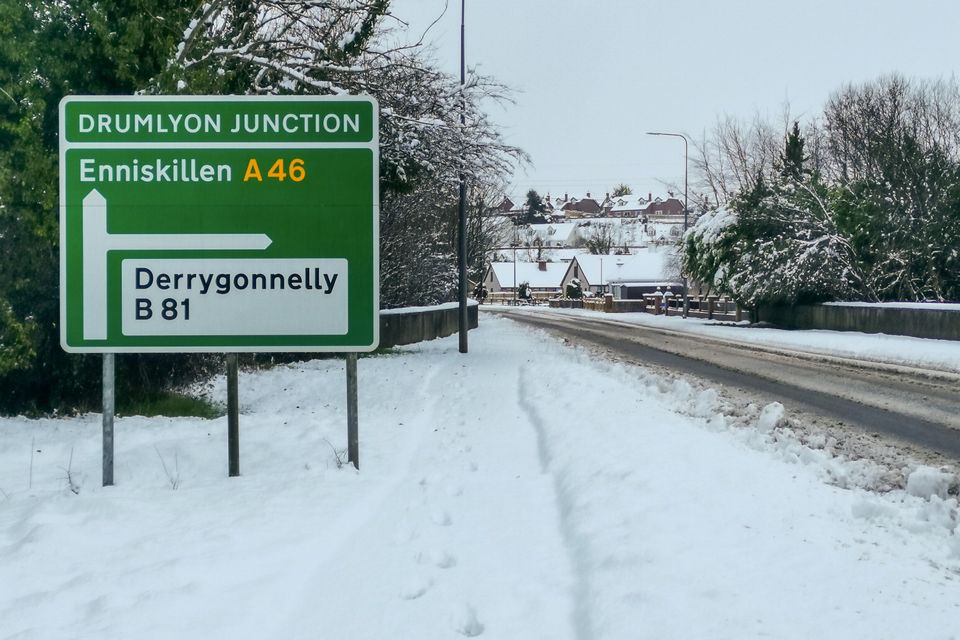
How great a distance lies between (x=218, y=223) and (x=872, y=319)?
26.2m

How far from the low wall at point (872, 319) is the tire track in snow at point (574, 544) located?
62.6ft

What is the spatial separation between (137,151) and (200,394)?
6359 millimetres

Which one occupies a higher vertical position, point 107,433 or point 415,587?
point 107,433

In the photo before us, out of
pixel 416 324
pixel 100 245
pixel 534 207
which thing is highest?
pixel 534 207

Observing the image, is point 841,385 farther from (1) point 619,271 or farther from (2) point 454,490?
(1) point 619,271

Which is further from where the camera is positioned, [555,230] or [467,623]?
[555,230]

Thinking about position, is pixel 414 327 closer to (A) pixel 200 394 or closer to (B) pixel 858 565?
(A) pixel 200 394

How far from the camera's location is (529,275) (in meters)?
130

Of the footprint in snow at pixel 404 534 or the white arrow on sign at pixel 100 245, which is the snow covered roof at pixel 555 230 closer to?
the white arrow on sign at pixel 100 245

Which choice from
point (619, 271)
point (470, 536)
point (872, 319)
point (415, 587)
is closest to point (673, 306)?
point (872, 319)

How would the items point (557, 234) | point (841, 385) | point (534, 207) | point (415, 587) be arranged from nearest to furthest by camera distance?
point (415, 587), point (841, 385), point (557, 234), point (534, 207)

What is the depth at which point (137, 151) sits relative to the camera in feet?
22.9

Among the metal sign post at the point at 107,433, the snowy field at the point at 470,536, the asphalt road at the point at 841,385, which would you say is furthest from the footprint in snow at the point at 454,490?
the asphalt road at the point at 841,385

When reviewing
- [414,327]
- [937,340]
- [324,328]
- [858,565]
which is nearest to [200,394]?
[324,328]
